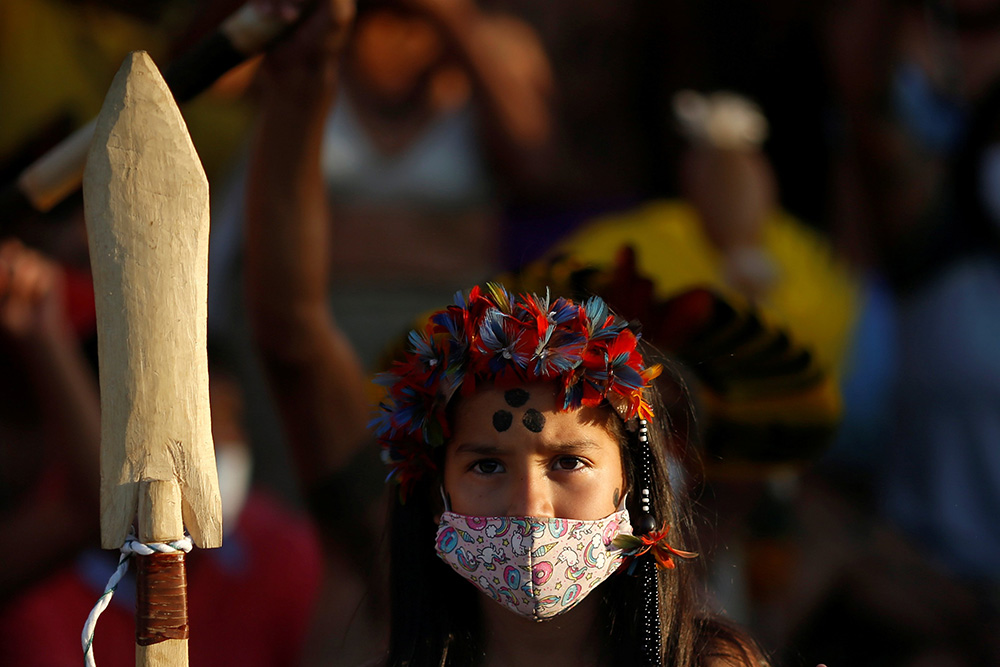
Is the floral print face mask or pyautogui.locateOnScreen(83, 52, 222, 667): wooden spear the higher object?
pyautogui.locateOnScreen(83, 52, 222, 667): wooden spear

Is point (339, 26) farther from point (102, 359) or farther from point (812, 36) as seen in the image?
point (812, 36)

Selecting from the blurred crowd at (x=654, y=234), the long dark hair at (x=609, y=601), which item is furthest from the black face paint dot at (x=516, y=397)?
the blurred crowd at (x=654, y=234)

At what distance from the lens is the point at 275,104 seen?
140 inches

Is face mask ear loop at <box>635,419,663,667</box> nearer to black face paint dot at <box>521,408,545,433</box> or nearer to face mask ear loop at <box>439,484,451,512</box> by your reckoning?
black face paint dot at <box>521,408,545,433</box>

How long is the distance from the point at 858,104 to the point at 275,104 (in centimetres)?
273

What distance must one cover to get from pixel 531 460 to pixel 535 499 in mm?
81

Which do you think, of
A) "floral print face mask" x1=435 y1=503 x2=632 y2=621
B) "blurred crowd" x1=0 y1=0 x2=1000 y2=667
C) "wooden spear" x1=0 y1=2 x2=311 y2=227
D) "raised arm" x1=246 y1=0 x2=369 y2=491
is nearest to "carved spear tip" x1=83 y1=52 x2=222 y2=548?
"floral print face mask" x1=435 y1=503 x2=632 y2=621

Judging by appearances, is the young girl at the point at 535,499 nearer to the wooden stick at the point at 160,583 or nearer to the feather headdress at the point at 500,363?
the feather headdress at the point at 500,363

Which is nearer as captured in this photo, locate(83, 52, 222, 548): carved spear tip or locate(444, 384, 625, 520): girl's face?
locate(83, 52, 222, 548): carved spear tip

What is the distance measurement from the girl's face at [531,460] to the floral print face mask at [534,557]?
0.09 feet

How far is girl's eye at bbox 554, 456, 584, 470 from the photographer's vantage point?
2508 millimetres

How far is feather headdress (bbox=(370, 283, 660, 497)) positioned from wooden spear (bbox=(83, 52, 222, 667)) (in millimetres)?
623

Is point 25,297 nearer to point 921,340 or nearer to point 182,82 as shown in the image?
point 182,82

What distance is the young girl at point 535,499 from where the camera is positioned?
2.47 meters
